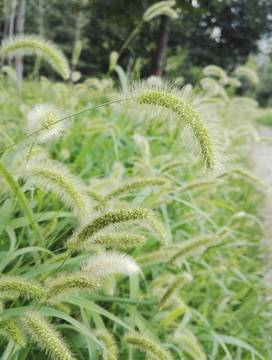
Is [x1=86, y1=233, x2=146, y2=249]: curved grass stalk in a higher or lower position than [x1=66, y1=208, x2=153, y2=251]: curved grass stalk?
lower

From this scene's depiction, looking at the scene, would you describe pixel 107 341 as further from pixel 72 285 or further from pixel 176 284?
pixel 72 285

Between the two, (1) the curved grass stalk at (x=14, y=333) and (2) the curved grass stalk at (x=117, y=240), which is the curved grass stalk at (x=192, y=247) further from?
(1) the curved grass stalk at (x=14, y=333)

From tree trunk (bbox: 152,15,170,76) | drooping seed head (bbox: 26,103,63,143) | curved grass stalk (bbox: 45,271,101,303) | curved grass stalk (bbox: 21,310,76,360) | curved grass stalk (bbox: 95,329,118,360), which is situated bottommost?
curved grass stalk (bbox: 95,329,118,360)

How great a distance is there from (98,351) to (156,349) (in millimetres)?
301

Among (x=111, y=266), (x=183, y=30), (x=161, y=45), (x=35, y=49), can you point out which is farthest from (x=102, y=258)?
(x=183, y=30)

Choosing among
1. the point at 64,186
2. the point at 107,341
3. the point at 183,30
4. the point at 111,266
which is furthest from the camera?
the point at 183,30

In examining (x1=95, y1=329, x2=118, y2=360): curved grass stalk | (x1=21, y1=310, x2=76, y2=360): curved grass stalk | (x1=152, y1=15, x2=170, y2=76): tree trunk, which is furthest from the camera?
(x1=152, y1=15, x2=170, y2=76): tree trunk

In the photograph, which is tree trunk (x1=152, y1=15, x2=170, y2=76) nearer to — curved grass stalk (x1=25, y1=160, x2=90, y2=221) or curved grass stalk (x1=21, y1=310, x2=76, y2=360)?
curved grass stalk (x1=25, y1=160, x2=90, y2=221)

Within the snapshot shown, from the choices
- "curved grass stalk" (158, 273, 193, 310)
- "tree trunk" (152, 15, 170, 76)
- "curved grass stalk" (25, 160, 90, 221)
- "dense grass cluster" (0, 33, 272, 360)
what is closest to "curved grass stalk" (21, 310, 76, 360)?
"dense grass cluster" (0, 33, 272, 360)

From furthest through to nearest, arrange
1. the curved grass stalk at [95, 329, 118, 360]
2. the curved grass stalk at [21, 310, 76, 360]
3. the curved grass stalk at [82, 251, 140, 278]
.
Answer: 1. the curved grass stalk at [95, 329, 118, 360]
2. the curved grass stalk at [82, 251, 140, 278]
3. the curved grass stalk at [21, 310, 76, 360]

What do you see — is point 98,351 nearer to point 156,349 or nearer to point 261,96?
point 156,349

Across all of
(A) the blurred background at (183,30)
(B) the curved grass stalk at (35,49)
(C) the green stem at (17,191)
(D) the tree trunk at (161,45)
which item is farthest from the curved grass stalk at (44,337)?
(D) the tree trunk at (161,45)

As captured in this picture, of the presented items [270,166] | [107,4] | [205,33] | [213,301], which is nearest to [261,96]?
[205,33]

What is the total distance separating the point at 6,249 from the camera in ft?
5.15
